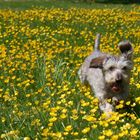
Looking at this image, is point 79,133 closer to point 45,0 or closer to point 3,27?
point 3,27

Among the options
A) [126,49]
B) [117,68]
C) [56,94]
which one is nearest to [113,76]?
[117,68]

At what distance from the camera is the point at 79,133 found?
197 inches

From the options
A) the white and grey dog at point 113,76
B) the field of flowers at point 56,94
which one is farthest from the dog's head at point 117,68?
the field of flowers at point 56,94

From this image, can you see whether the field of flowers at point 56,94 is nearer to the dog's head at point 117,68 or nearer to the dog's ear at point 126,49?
the dog's head at point 117,68

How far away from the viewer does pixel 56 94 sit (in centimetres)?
692

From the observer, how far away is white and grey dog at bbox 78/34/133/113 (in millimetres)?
5738

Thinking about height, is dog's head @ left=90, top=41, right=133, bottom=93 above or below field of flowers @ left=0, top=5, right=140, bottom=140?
above

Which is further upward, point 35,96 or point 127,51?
point 127,51

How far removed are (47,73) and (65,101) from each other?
80.4 inches

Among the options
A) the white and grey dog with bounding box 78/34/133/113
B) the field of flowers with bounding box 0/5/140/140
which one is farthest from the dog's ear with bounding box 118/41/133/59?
the field of flowers with bounding box 0/5/140/140

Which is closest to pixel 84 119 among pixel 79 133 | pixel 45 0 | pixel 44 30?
pixel 79 133

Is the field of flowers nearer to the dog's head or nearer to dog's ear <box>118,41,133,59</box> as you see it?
the dog's head

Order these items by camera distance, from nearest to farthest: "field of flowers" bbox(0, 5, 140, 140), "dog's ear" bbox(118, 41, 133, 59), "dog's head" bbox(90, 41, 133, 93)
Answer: "field of flowers" bbox(0, 5, 140, 140) → "dog's head" bbox(90, 41, 133, 93) → "dog's ear" bbox(118, 41, 133, 59)

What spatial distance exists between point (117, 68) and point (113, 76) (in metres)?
0.16
